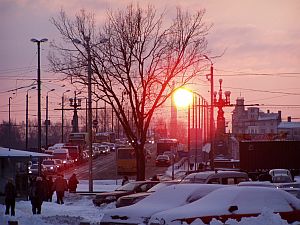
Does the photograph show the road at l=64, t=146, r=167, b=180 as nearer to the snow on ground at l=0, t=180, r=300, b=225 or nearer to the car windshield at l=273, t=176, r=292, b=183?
the car windshield at l=273, t=176, r=292, b=183

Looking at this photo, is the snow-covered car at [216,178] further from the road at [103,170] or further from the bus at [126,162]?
the bus at [126,162]

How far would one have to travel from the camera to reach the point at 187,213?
13359mm

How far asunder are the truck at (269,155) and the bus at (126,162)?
14.5m

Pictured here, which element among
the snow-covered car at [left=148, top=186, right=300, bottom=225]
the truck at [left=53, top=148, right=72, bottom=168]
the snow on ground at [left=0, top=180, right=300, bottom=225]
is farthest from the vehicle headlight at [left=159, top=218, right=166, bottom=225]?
the truck at [left=53, top=148, right=72, bottom=168]

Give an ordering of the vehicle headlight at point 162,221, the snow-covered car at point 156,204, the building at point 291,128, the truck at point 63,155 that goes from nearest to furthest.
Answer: the vehicle headlight at point 162,221
the snow-covered car at point 156,204
the truck at point 63,155
the building at point 291,128

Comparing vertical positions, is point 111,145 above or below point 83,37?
below

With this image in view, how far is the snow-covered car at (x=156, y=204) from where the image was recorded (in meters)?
14.1

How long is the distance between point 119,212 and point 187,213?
5.82 feet

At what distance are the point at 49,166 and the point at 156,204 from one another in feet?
189

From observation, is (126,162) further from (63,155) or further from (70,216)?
(70,216)

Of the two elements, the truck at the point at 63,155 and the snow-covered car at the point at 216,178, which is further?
the truck at the point at 63,155

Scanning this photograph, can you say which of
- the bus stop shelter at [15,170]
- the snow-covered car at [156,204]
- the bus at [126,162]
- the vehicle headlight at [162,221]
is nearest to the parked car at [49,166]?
the bus at [126,162]

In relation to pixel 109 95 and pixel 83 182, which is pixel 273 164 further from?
pixel 109 95

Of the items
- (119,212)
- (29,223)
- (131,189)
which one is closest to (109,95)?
(131,189)
